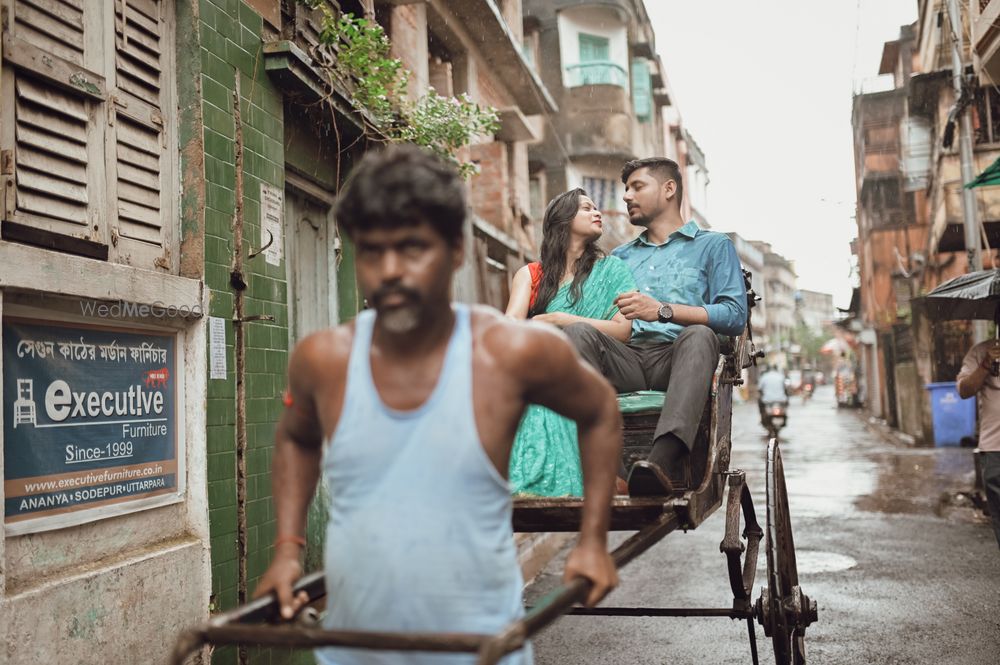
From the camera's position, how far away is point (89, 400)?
427 centimetres

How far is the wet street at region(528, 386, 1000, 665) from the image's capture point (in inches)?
230

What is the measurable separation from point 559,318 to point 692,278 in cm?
85

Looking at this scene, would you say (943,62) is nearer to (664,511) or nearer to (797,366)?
(664,511)

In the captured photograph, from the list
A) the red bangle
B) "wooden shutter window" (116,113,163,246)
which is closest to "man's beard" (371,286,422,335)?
the red bangle

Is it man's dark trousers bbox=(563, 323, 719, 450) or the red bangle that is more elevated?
man's dark trousers bbox=(563, 323, 719, 450)

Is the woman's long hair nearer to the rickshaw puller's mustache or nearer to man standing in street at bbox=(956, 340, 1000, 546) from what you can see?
the rickshaw puller's mustache

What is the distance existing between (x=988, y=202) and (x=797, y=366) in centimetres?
8629

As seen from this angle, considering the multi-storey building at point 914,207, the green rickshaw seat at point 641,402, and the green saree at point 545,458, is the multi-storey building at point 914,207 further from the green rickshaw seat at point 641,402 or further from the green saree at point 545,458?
the green saree at point 545,458

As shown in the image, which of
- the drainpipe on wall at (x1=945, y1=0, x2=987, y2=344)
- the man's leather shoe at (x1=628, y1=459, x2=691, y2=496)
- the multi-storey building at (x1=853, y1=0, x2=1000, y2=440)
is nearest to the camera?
the man's leather shoe at (x1=628, y1=459, x2=691, y2=496)

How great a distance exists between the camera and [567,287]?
4188mm

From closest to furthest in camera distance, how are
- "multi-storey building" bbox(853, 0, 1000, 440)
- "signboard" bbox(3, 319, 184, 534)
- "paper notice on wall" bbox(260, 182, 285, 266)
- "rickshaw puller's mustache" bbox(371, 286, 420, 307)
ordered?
"rickshaw puller's mustache" bbox(371, 286, 420, 307)
"signboard" bbox(3, 319, 184, 534)
"paper notice on wall" bbox(260, 182, 285, 266)
"multi-storey building" bbox(853, 0, 1000, 440)

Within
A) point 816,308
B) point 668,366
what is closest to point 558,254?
point 668,366

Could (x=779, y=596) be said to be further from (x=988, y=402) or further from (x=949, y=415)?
(x=949, y=415)

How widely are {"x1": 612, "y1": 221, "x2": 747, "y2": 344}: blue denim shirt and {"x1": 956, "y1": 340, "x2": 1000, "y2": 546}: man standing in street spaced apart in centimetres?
329
